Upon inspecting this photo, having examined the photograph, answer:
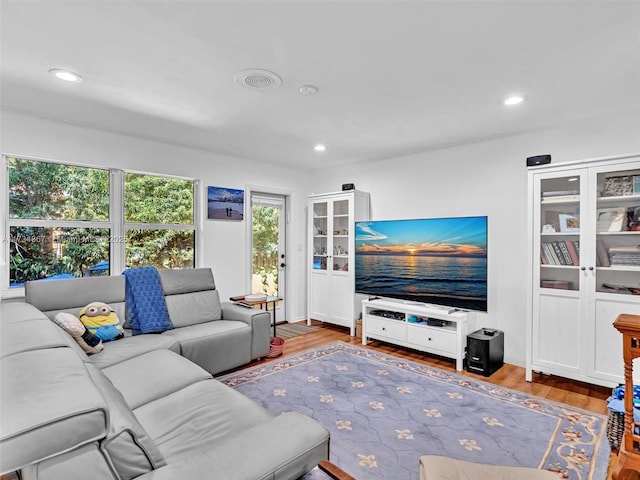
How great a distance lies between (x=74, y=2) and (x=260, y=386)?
9.32 ft

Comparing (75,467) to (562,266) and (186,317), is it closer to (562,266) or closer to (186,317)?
(186,317)

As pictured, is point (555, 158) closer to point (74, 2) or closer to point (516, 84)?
point (516, 84)

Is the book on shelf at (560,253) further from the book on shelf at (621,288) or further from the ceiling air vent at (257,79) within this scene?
the ceiling air vent at (257,79)

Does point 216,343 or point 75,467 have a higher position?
point 75,467

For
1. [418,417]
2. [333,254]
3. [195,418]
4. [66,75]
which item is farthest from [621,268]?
[66,75]

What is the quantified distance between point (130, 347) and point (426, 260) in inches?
122

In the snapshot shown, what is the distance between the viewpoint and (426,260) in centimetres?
401

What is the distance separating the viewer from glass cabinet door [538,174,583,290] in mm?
3010

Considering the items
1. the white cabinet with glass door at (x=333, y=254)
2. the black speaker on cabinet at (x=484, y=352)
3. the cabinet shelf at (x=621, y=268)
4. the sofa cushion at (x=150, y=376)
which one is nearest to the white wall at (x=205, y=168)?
the white cabinet with glass door at (x=333, y=254)

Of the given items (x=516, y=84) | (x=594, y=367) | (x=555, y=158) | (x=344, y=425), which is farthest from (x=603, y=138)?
(x=344, y=425)

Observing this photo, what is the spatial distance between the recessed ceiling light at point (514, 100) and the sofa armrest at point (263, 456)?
2712mm

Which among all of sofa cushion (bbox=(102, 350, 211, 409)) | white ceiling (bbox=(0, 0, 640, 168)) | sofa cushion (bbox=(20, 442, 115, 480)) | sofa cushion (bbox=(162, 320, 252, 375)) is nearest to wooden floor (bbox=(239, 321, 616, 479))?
sofa cushion (bbox=(162, 320, 252, 375))

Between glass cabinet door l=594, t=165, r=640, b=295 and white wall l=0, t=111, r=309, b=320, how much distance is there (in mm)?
3434

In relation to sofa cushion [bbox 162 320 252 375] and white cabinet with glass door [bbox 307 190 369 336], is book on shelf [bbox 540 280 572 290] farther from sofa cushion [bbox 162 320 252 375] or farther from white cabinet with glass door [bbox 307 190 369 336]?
sofa cushion [bbox 162 320 252 375]
